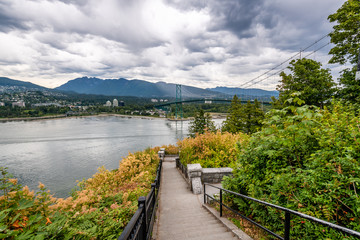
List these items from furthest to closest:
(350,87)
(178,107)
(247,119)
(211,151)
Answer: (178,107) → (247,119) → (350,87) → (211,151)

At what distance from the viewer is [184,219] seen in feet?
15.1

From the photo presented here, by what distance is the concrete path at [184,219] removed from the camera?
3.60 meters

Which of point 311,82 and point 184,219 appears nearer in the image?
point 184,219

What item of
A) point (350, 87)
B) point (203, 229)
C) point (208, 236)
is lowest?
point (203, 229)

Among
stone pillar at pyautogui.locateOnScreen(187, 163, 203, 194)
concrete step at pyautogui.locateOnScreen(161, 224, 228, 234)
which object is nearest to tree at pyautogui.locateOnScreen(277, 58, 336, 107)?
stone pillar at pyautogui.locateOnScreen(187, 163, 203, 194)

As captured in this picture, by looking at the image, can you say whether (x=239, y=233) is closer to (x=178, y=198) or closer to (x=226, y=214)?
(x=226, y=214)

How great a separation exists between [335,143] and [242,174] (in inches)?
74.4

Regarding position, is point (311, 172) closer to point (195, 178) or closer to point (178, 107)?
point (195, 178)

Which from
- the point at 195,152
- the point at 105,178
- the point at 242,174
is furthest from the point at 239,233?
the point at 195,152

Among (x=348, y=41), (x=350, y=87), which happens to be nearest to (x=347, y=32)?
(x=348, y=41)

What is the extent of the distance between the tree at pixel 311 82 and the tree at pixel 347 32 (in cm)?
187

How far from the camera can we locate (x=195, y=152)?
28.6ft

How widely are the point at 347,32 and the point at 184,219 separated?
1320 centimetres

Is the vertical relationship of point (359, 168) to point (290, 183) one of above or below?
above
